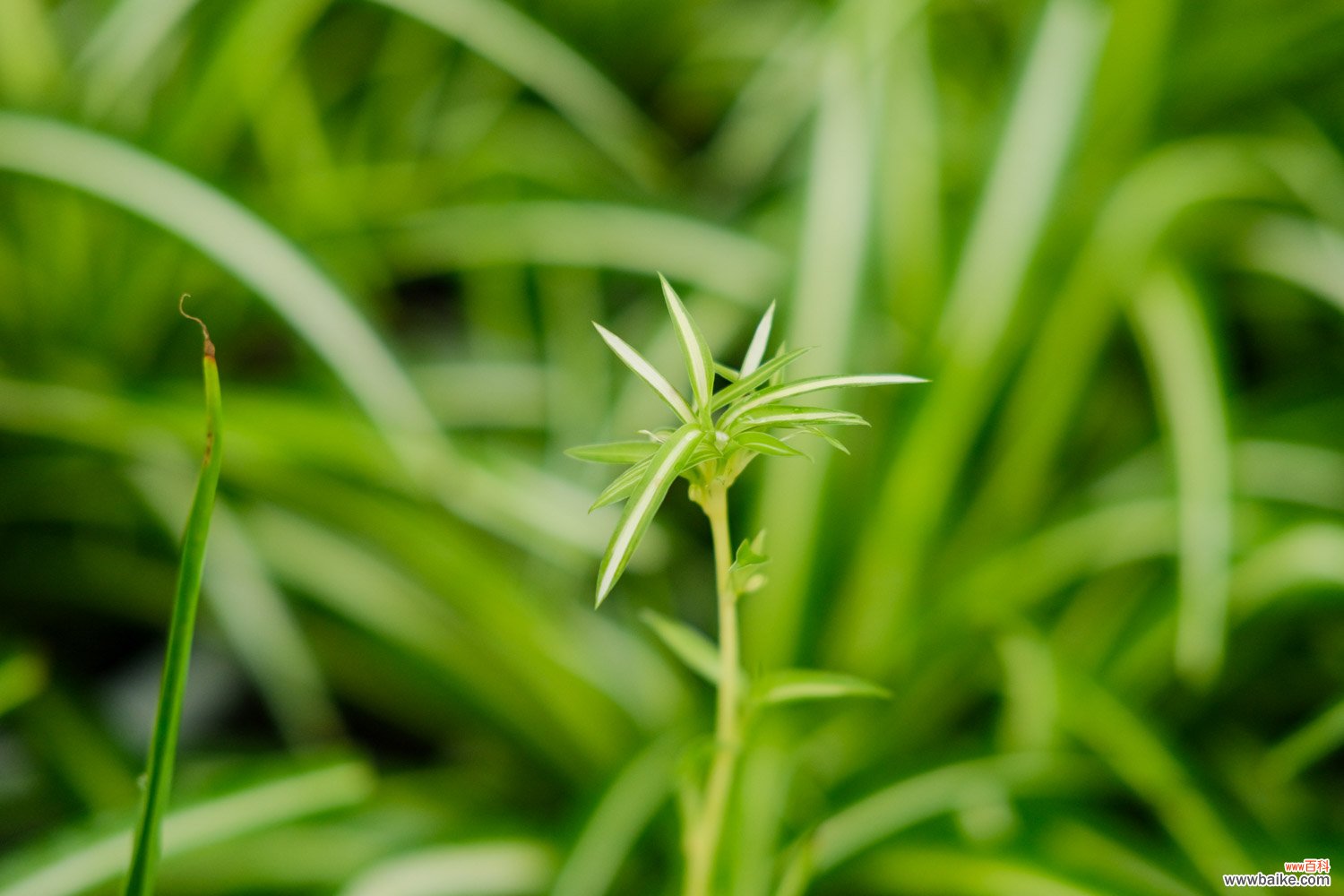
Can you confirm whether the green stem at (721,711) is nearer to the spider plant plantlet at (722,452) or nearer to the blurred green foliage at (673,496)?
the spider plant plantlet at (722,452)

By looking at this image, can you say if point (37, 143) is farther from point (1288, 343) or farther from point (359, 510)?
point (1288, 343)

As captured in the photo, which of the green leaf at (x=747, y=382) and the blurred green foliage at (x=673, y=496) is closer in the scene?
the green leaf at (x=747, y=382)

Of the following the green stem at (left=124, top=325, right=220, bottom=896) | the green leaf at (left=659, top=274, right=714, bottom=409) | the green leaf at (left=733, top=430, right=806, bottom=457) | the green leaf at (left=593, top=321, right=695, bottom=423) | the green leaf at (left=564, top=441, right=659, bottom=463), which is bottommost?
the green stem at (left=124, top=325, right=220, bottom=896)

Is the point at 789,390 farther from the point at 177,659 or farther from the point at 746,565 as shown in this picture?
the point at 177,659

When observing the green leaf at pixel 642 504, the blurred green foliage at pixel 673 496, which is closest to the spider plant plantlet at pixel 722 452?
the green leaf at pixel 642 504

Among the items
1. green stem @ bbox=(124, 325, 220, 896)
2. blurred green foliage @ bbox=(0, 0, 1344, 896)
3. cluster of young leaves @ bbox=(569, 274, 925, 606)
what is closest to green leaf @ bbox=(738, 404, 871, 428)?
cluster of young leaves @ bbox=(569, 274, 925, 606)

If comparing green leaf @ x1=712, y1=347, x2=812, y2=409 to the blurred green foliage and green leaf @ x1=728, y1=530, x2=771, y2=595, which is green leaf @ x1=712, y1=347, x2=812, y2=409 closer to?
green leaf @ x1=728, y1=530, x2=771, y2=595
